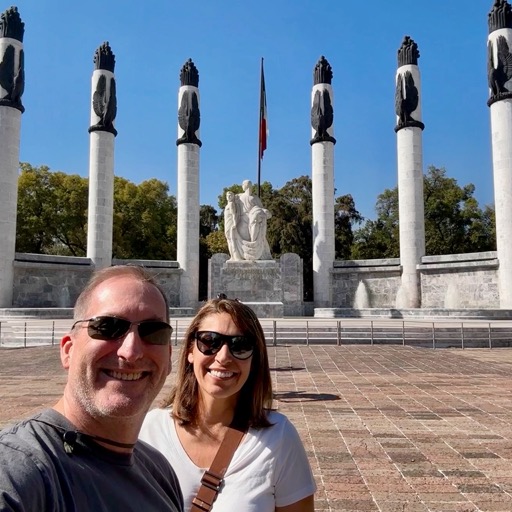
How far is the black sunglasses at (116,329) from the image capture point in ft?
4.08

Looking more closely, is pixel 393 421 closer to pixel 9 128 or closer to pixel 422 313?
pixel 422 313

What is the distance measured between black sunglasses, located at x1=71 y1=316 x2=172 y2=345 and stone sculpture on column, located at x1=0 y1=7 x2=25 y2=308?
23.2m

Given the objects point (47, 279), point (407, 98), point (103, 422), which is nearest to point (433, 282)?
point (407, 98)

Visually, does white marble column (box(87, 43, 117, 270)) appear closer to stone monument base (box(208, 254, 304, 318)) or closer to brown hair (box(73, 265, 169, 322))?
stone monument base (box(208, 254, 304, 318))

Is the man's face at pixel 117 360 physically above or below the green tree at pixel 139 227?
below

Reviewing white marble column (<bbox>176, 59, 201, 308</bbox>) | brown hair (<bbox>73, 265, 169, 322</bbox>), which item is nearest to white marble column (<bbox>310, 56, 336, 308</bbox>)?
white marble column (<bbox>176, 59, 201, 308</bbox>)

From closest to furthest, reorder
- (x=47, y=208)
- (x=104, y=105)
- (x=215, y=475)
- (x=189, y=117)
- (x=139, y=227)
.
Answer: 1. (x=215, y=475)
2. (x=104, y=105)
3. (x=189, y=117)
4. (x=47, y=208)
5. (x=139, y=227)

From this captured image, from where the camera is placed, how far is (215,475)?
1753 mm

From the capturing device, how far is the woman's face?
6.73 ft

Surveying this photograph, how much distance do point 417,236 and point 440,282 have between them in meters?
2.66

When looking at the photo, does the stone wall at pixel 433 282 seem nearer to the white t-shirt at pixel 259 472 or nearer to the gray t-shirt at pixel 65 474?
the white t-shirt at pixel 259 472

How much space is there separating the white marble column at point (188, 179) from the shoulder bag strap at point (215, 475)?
25.0 meters

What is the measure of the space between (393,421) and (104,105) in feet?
82.0

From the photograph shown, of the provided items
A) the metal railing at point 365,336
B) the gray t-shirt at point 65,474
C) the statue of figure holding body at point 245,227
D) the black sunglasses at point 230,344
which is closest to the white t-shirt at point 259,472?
the black sunglasses at point 230,344
